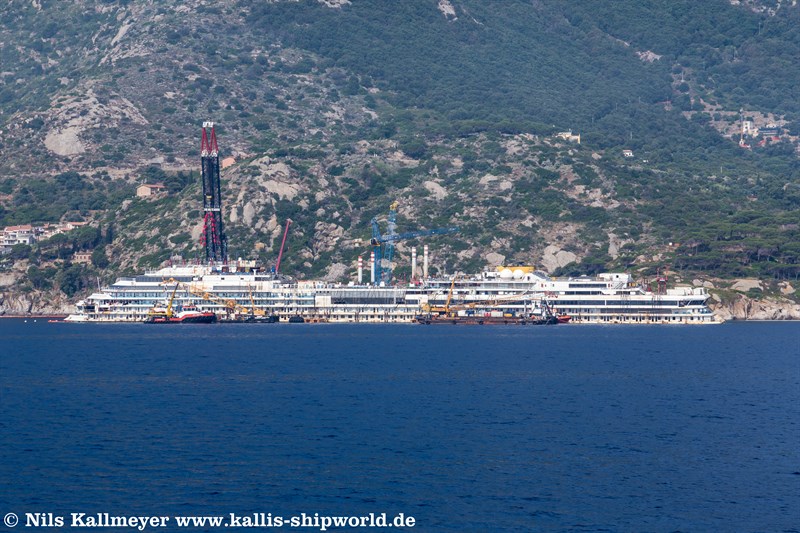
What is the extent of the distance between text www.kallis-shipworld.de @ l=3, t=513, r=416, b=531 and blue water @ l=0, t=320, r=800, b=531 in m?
0.94

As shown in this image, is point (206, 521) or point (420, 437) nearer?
point (206, 521)

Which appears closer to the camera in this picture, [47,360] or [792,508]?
[792,508]

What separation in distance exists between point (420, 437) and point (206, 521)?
24.1 metres

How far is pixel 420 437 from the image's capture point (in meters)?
81.7

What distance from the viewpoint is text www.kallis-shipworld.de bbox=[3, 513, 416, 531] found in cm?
5934

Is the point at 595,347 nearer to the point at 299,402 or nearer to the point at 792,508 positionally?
the point at 299,402

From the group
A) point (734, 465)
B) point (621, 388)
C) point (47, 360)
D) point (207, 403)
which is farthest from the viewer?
point (47, 360)

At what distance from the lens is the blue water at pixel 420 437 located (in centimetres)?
6334

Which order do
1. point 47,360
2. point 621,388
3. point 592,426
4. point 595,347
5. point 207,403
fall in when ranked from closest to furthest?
point 592,426 < point 207,403 < point 621,388 < point 47,360 < point 595,347

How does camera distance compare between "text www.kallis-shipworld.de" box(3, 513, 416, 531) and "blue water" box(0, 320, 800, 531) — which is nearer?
"text www.kallis-shipworld.de" box(3, 513, 416, 531)

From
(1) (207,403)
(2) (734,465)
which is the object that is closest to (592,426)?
(2) (734,465)

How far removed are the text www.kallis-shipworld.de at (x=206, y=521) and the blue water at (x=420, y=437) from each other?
0.94 meters

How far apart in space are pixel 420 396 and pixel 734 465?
Result: 34.8 metres

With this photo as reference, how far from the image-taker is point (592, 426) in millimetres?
86438
